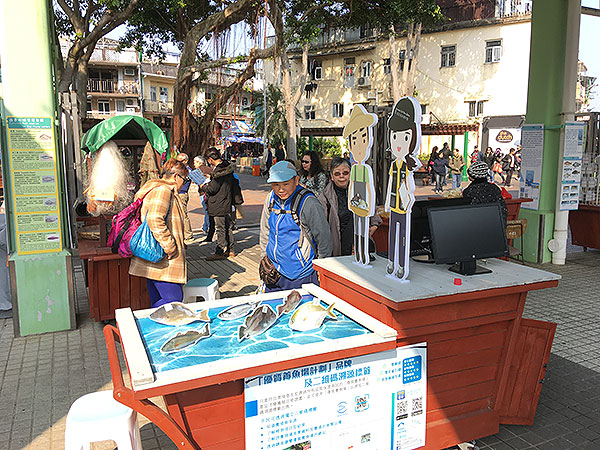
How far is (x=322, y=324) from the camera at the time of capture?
285 centimetres

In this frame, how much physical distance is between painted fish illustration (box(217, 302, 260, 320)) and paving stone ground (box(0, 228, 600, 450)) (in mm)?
1018

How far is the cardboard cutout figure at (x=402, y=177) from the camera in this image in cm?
288

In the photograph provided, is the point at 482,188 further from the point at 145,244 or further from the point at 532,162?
the point at 145,244

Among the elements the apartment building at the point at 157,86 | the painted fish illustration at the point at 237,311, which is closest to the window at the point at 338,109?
the apartment building at the point at 157,86

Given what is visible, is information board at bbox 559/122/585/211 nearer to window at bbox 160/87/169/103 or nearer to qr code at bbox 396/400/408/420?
qr code at bbox 396/400/408/420

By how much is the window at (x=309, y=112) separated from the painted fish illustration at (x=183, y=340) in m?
35.2

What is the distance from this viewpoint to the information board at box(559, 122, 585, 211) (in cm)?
762

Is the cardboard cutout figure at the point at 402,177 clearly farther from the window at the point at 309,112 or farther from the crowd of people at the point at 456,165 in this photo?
the window at the point at 309,112

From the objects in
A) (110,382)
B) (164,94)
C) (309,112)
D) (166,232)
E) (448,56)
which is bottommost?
(110,382)

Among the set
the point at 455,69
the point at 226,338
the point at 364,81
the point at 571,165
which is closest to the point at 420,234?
the point at 226,338

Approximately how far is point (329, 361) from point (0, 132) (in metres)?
4.22

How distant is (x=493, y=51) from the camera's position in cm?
2736

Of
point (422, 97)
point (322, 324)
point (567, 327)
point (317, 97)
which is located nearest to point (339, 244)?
point (322, 324)

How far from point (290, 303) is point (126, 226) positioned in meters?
2.24
